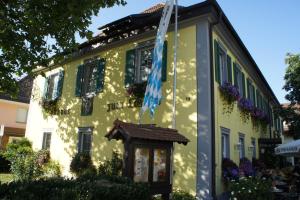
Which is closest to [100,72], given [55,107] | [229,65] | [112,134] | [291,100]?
[55,107]

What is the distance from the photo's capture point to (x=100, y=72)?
13320 mm

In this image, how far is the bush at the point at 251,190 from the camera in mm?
8250

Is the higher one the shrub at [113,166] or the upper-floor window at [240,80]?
the upper-floor window at [240,80]

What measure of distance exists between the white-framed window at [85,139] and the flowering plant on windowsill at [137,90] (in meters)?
2.76

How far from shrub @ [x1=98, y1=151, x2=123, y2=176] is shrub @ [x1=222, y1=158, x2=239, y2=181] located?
3.54 meters

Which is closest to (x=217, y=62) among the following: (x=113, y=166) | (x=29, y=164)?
(x=113, y=166)

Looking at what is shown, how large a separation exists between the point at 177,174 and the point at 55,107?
26.3 ft

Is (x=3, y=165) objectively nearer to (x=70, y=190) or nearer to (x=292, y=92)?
(x=70, y=190)

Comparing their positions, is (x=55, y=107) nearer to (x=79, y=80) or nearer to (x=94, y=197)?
(x=79, y=80)

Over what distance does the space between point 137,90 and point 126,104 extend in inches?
33.7

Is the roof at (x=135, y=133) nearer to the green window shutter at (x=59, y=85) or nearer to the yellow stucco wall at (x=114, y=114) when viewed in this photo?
the yellow stucco wall at (x=114, y=114)

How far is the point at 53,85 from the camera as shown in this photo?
16688 mm

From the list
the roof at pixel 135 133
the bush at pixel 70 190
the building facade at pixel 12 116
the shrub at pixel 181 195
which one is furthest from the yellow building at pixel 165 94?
the building facade at pixel 12 116

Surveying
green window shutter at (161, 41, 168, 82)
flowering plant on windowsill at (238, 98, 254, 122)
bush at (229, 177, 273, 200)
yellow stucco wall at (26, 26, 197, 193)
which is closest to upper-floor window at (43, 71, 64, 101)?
yellow stucco wall at (26, 26, 197, 193)
